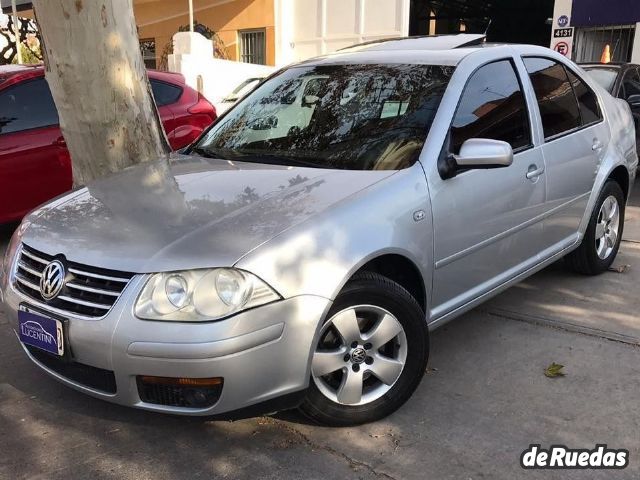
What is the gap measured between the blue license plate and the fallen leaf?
8.07ft

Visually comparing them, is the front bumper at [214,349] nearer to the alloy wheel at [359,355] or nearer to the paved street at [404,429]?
the alloy wheel at [359,355]

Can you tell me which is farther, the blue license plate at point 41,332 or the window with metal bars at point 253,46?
the window with metal bars at point 253,46

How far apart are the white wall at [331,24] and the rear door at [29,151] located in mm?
11232

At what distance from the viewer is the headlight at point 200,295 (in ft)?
8.02

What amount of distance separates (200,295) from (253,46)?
680 inches

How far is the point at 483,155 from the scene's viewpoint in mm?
3148

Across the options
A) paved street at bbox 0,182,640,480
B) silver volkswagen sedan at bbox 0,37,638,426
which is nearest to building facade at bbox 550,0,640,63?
silver volkswagen sedan at bbox 0,37,638,426

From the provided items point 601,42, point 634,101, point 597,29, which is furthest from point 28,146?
point 601,42

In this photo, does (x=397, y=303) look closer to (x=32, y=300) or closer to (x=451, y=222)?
(x=451, y=222)

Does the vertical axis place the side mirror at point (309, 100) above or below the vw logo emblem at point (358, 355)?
above

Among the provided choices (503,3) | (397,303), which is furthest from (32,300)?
(503,3)

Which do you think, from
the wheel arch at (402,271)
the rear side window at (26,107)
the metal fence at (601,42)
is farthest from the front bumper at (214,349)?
the metal fence at (601,42)

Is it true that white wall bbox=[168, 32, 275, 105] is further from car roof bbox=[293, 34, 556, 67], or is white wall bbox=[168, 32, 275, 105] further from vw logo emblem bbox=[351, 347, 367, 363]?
vw logo emblem bbox=[351, 347, 367, 363]

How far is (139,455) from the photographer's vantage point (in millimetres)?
2771
